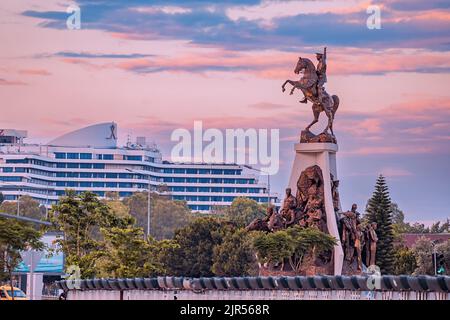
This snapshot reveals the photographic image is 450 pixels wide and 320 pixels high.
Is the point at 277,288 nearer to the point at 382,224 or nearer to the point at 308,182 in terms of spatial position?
the point at 308,182

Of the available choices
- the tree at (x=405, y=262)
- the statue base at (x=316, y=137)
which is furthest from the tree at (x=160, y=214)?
the statue base at (x=316, y=137)

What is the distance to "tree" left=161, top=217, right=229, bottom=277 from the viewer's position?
11056 cm

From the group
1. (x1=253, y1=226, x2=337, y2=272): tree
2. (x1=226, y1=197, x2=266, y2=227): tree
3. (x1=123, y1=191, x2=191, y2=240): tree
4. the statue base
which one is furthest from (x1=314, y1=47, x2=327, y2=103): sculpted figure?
(x1=123, y1=191, x2=191, y2=240): tree

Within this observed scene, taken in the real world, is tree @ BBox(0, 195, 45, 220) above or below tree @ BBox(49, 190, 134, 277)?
above

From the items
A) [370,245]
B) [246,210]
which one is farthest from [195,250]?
[246,210]

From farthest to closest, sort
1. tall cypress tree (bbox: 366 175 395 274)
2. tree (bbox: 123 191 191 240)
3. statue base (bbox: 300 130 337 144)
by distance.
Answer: tree (bbox: 123 191 191 240) → tall cypress tree (bbox: 366 175 395 274) → statue base (bbox: 300 130 337 144)

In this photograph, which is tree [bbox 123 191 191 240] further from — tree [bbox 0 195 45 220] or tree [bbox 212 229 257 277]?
tree [bbox 212 229 257 277]

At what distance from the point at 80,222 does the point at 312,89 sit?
16782 mm

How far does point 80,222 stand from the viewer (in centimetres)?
8519

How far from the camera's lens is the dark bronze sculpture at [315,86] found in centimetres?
7594

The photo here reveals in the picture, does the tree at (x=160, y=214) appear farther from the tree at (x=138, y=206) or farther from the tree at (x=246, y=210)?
the tree at (x=246, y=210)

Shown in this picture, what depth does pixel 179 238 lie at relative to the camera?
11175cm
